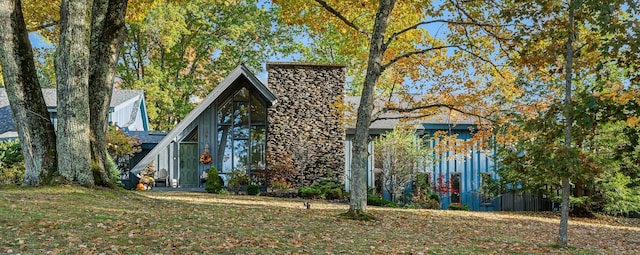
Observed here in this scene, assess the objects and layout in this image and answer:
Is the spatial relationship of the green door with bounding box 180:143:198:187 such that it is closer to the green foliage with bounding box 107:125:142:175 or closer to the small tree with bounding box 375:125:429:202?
the green foliage with bounding box 107:125:142:175

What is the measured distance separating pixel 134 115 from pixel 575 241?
76.5 feet

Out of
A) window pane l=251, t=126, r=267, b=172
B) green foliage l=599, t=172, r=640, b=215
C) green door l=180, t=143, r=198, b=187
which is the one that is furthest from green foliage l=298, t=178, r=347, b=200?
green foliage l=599, t=172, r=640, b=215

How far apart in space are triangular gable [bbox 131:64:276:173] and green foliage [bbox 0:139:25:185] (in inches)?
158

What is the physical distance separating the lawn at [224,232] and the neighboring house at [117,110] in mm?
15270

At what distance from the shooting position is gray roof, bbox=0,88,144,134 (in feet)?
80.6

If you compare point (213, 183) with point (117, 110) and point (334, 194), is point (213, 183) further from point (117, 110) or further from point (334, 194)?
point (117, 110)

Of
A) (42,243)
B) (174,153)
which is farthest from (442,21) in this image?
(174,153)

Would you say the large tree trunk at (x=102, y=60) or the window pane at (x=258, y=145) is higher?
the large tree trunk at (x=102, y=60)

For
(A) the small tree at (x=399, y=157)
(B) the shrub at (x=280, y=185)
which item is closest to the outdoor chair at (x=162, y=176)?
(B) the shrub at (x=280, y=185)

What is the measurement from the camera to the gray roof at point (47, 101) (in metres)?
24.6

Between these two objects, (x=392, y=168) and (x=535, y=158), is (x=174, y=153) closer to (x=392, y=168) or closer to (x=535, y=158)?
(x=392, y=168)

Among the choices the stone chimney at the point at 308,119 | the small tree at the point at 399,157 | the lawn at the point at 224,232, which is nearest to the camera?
the lawn at the point at 224,232

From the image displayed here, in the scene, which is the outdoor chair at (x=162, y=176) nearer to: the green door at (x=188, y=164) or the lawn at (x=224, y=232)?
the green door at (x=188, y=164)

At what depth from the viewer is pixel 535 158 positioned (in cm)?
903
